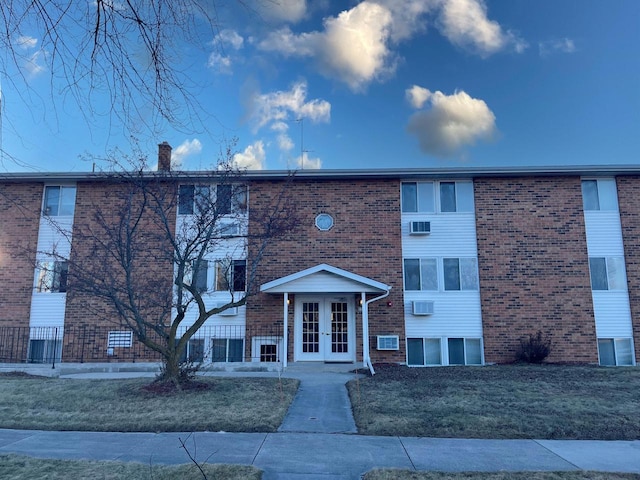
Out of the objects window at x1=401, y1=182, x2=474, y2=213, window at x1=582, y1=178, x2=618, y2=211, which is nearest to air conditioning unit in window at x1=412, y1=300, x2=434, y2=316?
window at x1=401, y1=182, x2=474, y2=213

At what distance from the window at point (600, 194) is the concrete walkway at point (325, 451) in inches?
432

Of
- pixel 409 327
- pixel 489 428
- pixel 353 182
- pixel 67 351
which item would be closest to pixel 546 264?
pixel 409 327

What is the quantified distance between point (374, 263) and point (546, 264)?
18.6 feet

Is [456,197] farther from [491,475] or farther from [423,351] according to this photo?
[491,475]

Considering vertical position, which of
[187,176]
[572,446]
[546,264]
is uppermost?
[187,176]

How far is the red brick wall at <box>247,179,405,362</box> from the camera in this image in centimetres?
1505

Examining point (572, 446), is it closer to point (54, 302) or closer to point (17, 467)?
point (17, 467)

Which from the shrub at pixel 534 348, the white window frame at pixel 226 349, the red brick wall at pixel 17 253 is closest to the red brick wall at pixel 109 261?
the red brick wall at pixel 17 253

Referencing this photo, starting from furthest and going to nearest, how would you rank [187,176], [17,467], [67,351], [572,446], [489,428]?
[67,351], [187,176], [489,428], [572,446], [17,467]

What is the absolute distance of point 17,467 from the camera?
17.2 ft

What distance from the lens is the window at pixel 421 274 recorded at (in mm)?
15422

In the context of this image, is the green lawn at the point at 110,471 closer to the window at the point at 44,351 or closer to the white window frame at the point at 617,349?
the window at the point at 44,351

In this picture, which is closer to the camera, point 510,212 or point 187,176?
point 187,176

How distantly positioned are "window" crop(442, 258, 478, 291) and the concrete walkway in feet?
28.8
